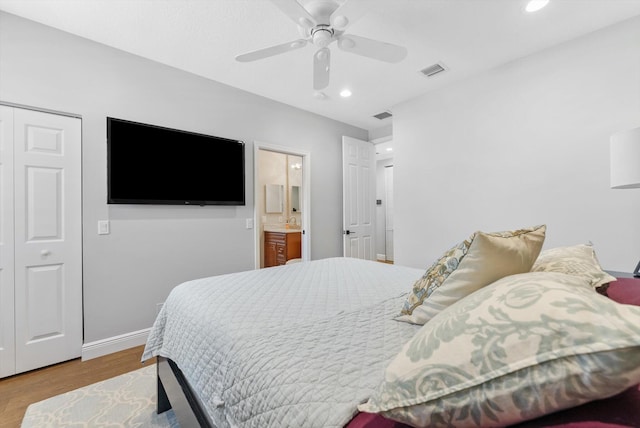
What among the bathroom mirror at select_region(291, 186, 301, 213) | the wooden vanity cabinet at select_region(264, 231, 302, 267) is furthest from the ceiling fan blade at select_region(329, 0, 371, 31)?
the bathroom mirror at select_region(291, 186, 301, 213)

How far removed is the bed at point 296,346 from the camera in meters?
0.65

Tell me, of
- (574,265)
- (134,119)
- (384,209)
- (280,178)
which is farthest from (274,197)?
(574,265)

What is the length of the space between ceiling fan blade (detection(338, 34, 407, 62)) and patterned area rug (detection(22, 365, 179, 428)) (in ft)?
8.27

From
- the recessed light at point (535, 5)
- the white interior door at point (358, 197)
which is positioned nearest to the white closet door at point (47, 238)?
the white interior door at point (358, 197)

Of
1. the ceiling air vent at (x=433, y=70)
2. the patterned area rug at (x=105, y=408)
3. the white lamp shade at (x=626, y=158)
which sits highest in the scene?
the ceiling air vent at (x=433, y=70)

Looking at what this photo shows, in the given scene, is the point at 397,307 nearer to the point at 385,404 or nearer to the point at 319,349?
the point at 319,349

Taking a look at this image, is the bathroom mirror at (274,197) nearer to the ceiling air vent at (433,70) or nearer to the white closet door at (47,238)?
the white closet door at (47,238)

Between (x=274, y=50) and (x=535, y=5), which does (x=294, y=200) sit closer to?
(x=274, y=50)

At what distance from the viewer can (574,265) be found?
42.3 inches

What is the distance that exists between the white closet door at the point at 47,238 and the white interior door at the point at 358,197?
3073 mm

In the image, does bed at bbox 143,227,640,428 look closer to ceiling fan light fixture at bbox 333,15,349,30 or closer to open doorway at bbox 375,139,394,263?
ceiling fan light fixture at bbox 333,15,349,30

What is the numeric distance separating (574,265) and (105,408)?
260 centimetres

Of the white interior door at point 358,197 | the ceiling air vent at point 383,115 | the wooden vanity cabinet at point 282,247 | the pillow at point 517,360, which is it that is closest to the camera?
the pillow at point 517,360

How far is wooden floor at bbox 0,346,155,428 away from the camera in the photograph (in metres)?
1.76
